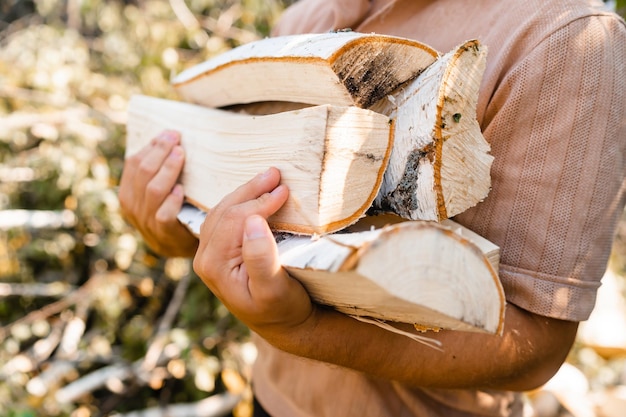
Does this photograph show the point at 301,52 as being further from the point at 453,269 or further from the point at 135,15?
the point at 135,15

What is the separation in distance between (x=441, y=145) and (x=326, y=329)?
1.20 feet

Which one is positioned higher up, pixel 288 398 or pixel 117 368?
pixel 288 398

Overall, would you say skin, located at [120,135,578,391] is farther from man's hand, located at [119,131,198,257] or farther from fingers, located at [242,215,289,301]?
man's hand, located at [119,131,198,257]

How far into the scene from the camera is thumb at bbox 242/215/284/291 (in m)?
0.82

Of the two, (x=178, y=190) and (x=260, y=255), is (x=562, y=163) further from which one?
(x=178, y=190)

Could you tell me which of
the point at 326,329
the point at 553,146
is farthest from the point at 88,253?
the point at 553,146

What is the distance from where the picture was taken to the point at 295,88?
1052mm

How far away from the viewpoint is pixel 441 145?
89cm

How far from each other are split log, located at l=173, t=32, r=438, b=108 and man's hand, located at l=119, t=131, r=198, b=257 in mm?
289

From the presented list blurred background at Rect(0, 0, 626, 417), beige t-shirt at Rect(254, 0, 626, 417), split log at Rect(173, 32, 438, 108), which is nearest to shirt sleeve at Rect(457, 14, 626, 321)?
beige t-shirt at Rect(254, 0, 626, 417)

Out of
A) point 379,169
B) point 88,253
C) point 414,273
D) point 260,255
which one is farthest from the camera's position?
point 88,253

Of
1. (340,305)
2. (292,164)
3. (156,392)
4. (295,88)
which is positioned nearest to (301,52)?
(295,88)

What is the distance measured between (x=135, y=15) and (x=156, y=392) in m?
2.48

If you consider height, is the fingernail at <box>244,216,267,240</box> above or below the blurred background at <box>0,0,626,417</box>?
above
